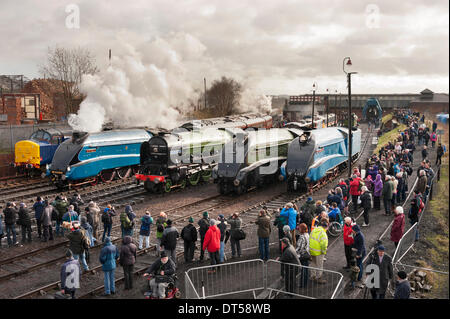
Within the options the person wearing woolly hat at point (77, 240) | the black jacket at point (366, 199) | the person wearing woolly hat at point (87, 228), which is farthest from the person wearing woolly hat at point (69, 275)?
the black jacket at point (366, 199)

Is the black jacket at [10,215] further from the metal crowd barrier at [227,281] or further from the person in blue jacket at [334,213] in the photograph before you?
the person in blue jacket at [334,213]

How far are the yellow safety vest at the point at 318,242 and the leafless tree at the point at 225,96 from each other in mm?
47263

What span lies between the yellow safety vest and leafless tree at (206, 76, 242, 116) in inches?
1861

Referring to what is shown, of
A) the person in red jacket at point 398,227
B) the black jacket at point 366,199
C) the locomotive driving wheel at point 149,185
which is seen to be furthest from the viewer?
the locomotive driving wheel at point 149,185

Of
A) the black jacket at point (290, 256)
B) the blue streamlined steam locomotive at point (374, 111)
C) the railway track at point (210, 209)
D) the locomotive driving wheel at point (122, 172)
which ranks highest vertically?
the blue streamlined steam locomotive at point (374, 111)

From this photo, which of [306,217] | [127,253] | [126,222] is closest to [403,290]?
[306,217]

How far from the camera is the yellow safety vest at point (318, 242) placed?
30.9ft

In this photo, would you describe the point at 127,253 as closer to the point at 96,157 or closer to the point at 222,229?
the point at 222,229

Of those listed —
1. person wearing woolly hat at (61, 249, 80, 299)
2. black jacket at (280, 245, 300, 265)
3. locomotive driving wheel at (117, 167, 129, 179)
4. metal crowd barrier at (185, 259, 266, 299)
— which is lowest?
metal crowd barrier at (185, 259, 266, 299)

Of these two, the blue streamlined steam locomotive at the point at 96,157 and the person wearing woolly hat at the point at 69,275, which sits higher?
the blue streamlined steam locomotive at the point at 96,157

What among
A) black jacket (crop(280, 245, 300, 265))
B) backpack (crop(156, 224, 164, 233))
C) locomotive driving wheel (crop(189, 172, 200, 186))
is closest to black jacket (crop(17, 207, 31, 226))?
backpack (crop(156, 224, 164, 233))

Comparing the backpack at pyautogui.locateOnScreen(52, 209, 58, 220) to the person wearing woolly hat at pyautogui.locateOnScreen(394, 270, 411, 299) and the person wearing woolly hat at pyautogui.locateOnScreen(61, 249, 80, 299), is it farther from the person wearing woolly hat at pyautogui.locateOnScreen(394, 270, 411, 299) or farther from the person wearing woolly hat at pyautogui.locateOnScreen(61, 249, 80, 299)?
the person wearing woolly hat at pyautogui.locateOnScreen(394, 270, 411, 299)

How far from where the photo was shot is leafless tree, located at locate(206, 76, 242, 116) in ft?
188

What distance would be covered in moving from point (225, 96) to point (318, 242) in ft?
165
